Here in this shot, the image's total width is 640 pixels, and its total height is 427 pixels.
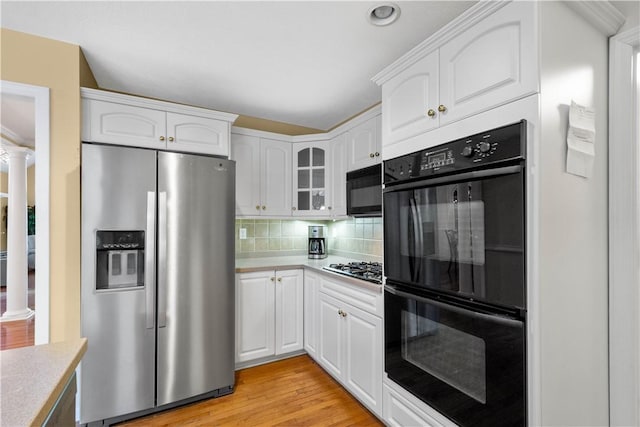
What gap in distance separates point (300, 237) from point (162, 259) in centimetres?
167

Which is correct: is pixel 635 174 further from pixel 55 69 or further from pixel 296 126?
pixel 55 69

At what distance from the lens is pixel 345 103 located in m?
2.69

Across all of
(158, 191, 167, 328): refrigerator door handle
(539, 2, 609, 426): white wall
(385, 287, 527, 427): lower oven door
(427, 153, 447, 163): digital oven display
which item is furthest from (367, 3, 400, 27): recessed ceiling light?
(158, 191, 167, 328): refrigerator door handle

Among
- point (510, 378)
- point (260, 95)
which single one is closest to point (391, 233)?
point (510, 378)

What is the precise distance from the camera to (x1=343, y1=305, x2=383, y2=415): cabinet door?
6.13 ft

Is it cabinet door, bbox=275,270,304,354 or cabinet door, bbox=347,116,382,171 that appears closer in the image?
cabinet door, bbox=347,116,382,171

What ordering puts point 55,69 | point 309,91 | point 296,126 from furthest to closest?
point 296,126, point 309,91, point 55,69

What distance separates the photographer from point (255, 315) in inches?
102

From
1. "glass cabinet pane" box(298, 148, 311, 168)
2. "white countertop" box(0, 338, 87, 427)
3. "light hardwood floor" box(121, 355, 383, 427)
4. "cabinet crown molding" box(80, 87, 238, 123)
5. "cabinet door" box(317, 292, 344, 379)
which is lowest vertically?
"light hardwood floor" box(121, 355, 383, 427)

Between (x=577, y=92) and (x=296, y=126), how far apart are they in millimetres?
2553

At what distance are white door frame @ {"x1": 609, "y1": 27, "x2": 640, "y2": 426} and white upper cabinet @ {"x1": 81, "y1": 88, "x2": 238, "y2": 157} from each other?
2330 mm

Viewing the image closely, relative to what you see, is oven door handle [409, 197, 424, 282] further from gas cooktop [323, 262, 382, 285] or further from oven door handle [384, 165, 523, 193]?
gas cooktop [323, 262, 382, 285]

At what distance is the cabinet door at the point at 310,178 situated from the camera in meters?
3.06

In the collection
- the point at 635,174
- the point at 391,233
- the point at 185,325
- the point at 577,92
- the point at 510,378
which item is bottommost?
the point at 185,325
